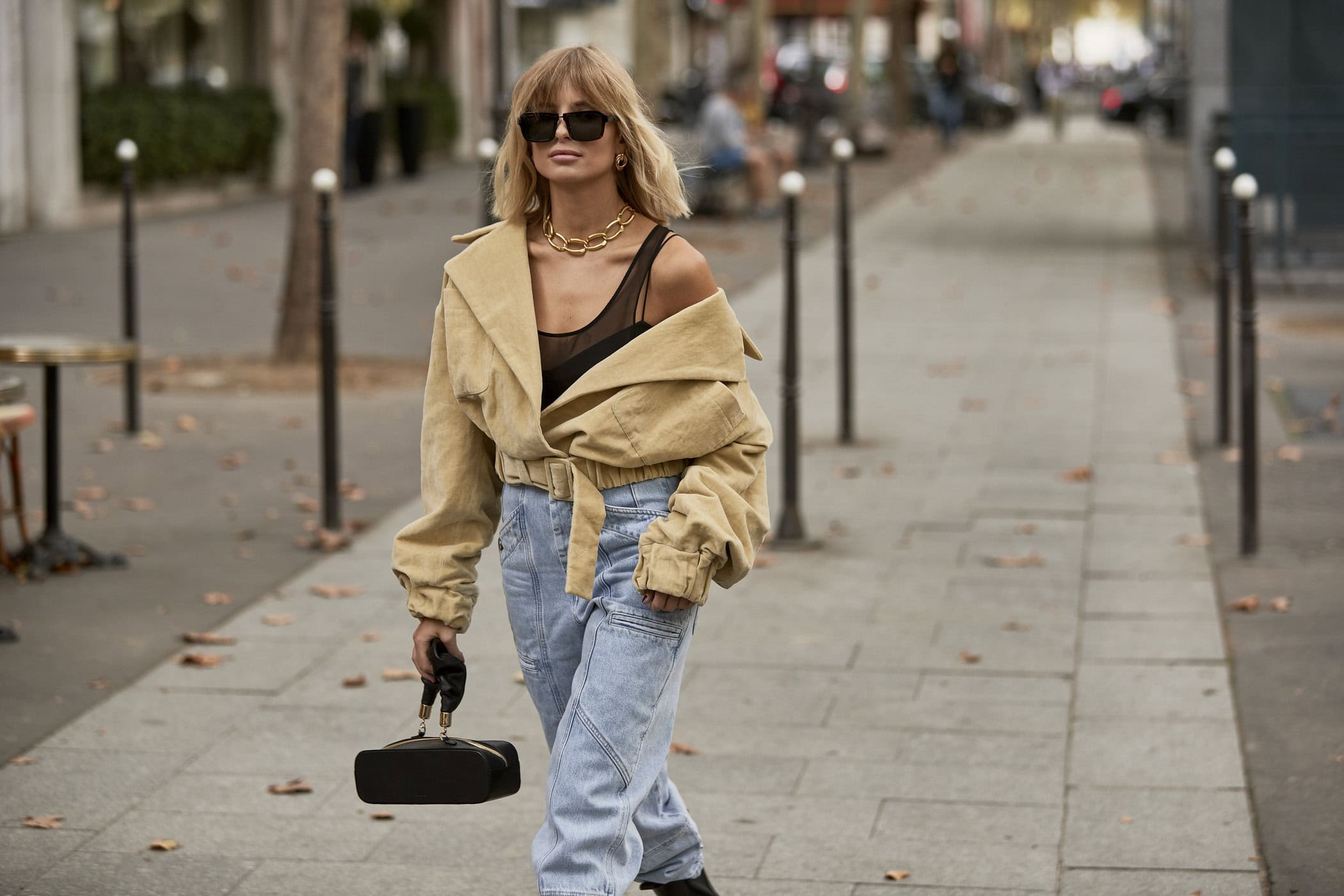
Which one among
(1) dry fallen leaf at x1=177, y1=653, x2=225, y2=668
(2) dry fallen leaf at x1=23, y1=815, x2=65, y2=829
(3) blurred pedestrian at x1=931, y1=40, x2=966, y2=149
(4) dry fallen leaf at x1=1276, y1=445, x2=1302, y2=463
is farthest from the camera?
(3) blurred pedestrian at x1=931, y1=40, x2=966, y2=149

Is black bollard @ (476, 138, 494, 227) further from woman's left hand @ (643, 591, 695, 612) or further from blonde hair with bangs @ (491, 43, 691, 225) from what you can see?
woman's left hand @ (643, 591, 695, 612)

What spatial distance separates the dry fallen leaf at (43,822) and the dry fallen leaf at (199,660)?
4.49ft

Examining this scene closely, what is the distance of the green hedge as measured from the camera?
20406 millimetres

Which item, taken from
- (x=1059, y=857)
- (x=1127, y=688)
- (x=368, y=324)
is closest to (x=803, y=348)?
(x=368, y=324)

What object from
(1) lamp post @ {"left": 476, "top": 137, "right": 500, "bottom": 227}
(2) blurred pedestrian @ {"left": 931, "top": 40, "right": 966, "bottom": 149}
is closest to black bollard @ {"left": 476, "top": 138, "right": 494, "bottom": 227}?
(1) lamp post @ {"left": 476, "top": 137, "right": 500, "bottom": 227}

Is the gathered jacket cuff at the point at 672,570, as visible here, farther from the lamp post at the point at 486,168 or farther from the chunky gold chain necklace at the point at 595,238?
the lamp post at the point at 486,168

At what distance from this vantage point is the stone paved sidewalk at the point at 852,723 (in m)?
4.29

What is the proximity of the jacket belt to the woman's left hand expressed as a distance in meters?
0.11

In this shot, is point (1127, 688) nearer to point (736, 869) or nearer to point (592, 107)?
point (736, 869)

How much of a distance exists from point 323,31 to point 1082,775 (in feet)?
26.3

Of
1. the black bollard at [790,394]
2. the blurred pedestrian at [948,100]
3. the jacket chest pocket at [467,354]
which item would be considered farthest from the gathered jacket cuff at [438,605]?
the blurred pedestrian at [948,100]

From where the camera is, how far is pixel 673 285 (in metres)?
3.20

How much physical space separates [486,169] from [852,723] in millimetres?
1877

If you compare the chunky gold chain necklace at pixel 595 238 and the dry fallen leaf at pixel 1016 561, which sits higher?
the chunky gold chain necklace at pixel 595 238
